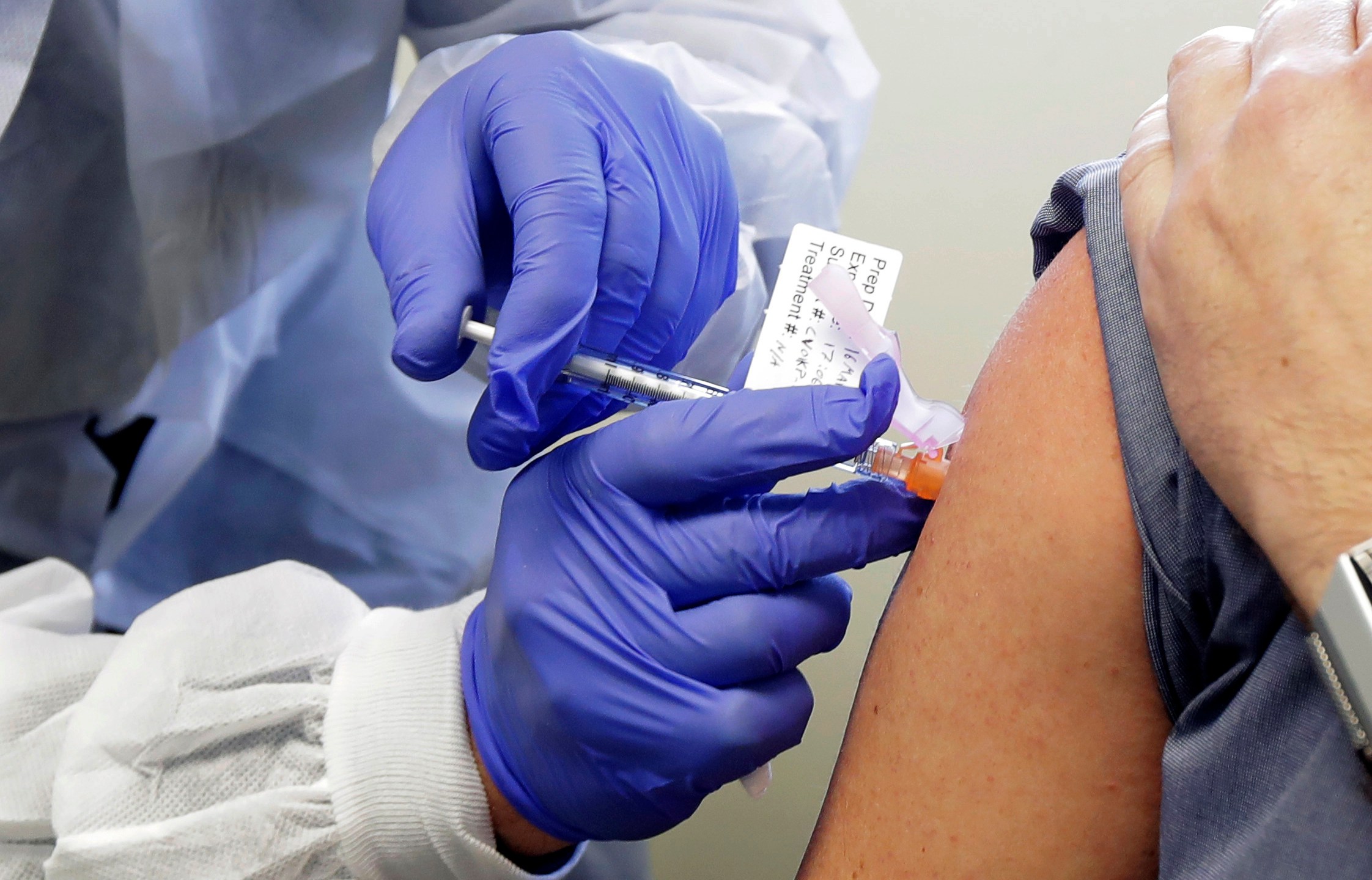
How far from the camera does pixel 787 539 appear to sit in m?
0.72

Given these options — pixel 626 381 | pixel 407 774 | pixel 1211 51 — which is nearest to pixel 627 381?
pixel 626 381

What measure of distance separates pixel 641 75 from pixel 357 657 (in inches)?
25.9

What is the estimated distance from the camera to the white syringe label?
69 centimetres

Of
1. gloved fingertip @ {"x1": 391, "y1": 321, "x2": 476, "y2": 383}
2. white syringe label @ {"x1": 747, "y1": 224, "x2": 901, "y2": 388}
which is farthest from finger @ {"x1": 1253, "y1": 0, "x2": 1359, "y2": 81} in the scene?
gloved fingertip @ {"x1": 391, "y1": 321, "x2": 476, "y2": 383}

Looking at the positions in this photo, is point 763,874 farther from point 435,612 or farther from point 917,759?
point 917,759

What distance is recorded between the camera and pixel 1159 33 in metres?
1.38

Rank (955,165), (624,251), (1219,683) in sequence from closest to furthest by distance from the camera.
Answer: (1219,683)
(624,251)
(955,165)

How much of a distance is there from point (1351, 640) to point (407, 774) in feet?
2.22

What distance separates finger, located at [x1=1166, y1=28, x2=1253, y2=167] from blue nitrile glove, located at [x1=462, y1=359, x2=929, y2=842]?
24cm

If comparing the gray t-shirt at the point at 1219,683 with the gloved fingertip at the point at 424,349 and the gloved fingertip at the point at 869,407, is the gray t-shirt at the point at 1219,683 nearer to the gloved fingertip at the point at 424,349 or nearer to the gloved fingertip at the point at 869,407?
the gloved fingertip at the point at 869,407

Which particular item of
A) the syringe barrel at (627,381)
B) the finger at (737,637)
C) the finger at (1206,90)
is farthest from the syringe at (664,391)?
the finger at (1206,90)

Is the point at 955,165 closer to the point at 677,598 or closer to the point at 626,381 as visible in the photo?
the point at 626,381

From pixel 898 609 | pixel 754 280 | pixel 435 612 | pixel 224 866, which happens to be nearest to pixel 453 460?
pixel 435 612

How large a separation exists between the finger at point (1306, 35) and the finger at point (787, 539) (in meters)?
0.37
